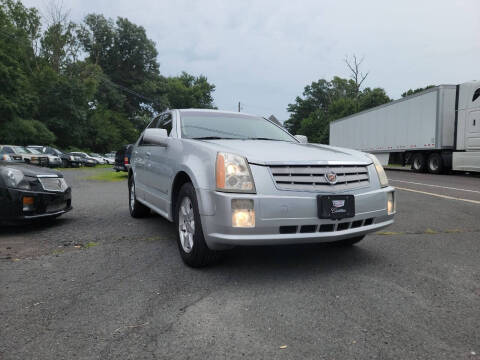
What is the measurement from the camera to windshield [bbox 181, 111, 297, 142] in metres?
4.20

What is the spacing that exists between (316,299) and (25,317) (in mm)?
1923

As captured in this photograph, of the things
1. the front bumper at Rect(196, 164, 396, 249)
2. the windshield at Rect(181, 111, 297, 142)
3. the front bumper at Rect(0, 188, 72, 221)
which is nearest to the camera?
the front bumper at Rect(196, 164, 396, 249)

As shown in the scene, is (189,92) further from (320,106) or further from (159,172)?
(159,172)

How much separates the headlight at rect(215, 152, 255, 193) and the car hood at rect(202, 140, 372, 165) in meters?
0.09

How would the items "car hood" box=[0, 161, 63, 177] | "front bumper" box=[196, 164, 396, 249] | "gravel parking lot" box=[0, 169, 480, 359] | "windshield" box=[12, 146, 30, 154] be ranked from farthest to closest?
"windshield" box=[12, 146, 30, 154]
"car hood" box=[0, 161, 63, 177]
"front bumper" box=[196, 164, 396, 249]
"gravel parking lot" box=[0, 169, 480, 359]

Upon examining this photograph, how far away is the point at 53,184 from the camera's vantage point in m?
5.25

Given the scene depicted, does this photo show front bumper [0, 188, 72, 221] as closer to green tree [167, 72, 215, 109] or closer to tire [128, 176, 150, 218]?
tire [128, 176, 150, 218]

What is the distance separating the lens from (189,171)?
11.1 feet

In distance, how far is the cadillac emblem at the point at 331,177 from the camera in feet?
10.2

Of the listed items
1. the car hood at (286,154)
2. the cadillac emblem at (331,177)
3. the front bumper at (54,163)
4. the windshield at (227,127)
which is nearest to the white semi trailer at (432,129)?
the windshield at (227,127)

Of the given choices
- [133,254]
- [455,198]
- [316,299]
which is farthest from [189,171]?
[455,198]

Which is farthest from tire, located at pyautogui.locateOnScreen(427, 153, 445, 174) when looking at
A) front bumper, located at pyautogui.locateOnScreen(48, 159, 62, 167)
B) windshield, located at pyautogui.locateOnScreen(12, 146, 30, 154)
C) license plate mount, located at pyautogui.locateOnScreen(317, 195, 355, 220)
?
windshield, located at pyautogui.locateOnScreen(12, 146, 30, 154)

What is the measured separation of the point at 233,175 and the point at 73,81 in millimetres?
40882

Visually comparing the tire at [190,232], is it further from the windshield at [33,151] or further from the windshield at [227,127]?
the windshield at [33,151]
